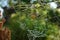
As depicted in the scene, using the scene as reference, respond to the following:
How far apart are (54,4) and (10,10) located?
0.33 meters

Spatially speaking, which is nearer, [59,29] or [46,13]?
[59,29]

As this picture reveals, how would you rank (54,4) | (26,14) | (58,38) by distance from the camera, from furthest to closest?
(54,4)
(26,14)
(58,38)

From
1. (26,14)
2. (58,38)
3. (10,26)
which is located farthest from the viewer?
(26,14)

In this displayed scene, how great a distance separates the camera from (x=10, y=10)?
5.28ft

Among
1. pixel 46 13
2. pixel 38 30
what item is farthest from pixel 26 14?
pixel 38 30

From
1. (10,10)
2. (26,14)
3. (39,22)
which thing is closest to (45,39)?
(39,22)

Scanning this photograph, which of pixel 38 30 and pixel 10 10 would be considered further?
pixel 10 10

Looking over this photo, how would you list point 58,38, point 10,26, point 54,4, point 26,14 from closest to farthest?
1. point 58,38
2. point 10,26
3. point 26,14
4. point 54,4

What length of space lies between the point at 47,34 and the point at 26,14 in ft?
0.97

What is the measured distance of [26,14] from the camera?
1.53 meters

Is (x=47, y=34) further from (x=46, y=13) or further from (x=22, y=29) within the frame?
(x=46, y=13)

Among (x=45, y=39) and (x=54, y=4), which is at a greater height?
(x=54, y=4)

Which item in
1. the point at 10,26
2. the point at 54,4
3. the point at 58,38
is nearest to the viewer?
the point at 58,38

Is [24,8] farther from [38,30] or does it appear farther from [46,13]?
[38,30]
